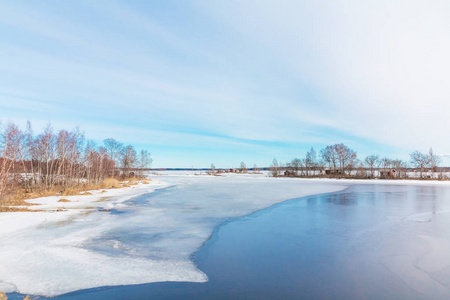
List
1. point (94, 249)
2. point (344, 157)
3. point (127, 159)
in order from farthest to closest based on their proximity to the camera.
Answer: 1. point (344, 157)
2. point (127, 159)
3. point (94, 249)

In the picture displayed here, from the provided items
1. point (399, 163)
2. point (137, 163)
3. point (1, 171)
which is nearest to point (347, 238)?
point (1, 171)

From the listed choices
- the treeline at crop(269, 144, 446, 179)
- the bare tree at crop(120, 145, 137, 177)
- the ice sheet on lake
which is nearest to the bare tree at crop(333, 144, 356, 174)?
the treeline at crop(269, 144, 446, 179)

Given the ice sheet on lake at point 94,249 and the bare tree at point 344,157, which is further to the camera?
the bare tree at point 344,157

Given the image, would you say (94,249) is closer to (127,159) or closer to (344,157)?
(127,159)

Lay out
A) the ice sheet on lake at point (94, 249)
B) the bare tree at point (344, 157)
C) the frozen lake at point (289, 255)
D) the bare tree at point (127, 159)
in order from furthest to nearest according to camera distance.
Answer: the bare tree at point (344, 157) → the bare tree at point (127, 159) → the ice sheet on lake at point (94, 249) → the frozen lake at point (289, 255)

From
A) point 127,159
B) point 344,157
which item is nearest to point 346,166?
point 344,157

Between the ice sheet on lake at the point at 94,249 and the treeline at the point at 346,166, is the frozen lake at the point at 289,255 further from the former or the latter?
the treeline at the point at 346,166

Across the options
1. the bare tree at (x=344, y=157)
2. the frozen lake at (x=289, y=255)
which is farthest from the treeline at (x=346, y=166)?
the frozen lake at (x=289, y=255)

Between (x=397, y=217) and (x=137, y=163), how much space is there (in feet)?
138

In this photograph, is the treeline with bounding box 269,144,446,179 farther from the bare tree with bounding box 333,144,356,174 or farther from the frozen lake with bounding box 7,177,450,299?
the frozen lake with bounding box 7,177,450,299

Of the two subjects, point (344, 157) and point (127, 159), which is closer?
point (127, 159)

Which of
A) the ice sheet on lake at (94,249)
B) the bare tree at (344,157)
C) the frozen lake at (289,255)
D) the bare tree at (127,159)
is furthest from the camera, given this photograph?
the bare tree at (344,157)

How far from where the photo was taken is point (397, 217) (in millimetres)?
8180

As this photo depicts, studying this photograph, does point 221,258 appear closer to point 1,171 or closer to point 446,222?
point 446,222
